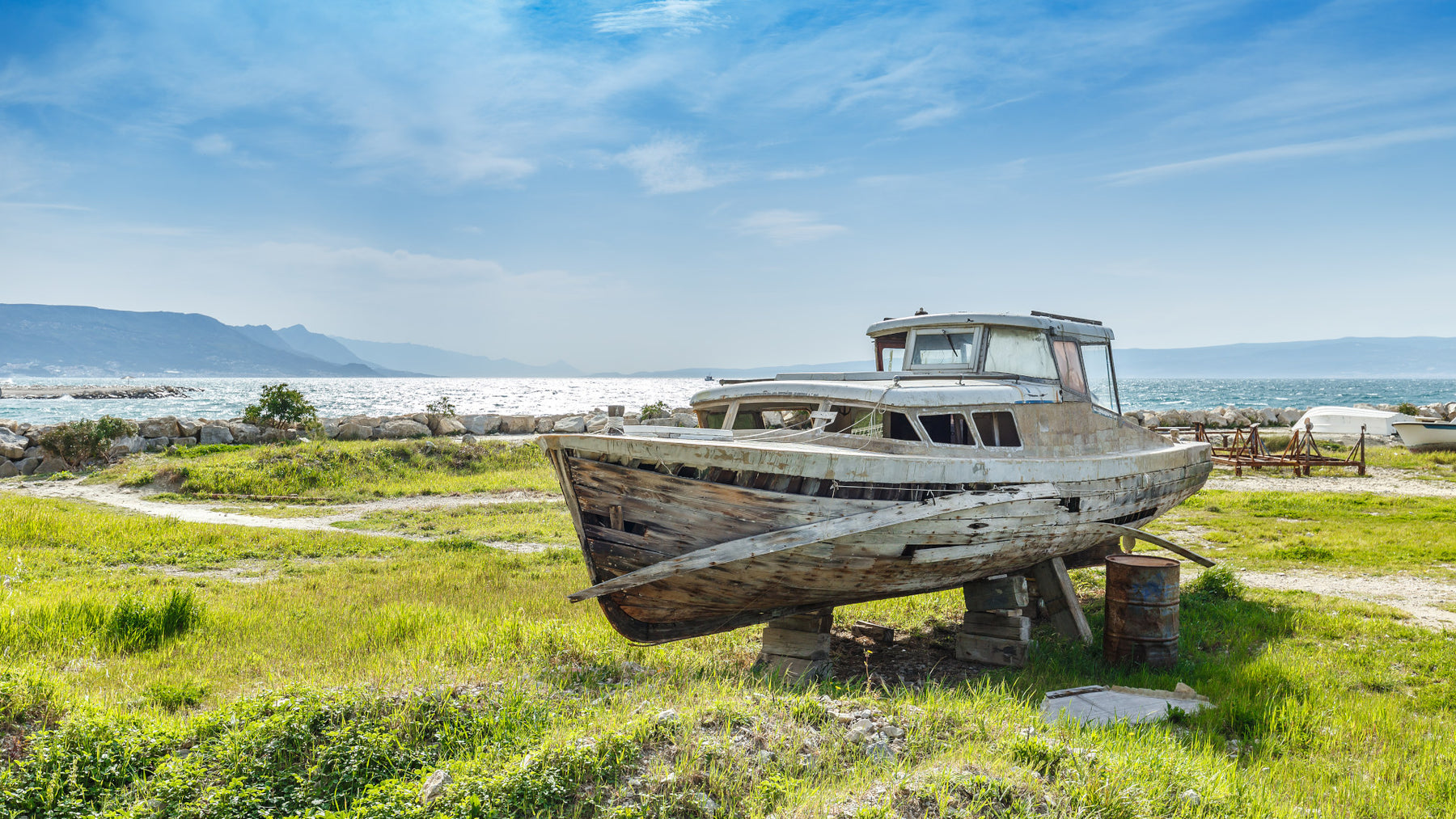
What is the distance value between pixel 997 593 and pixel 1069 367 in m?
3.43

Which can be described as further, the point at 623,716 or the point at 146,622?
the point at 146,622

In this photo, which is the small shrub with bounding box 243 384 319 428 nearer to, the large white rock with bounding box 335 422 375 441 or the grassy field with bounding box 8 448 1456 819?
the large white rock with bounding box 335 422 375 441

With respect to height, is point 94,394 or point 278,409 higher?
point 278,409

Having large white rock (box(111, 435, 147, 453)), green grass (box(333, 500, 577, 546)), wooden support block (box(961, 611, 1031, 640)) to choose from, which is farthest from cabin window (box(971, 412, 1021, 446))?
large white rock (box(111, 435, 147, 453))

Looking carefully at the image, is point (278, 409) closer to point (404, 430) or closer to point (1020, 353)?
point (404, 430)

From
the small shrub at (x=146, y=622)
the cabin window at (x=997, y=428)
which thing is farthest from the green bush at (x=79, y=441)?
the cabin window at (x=997, y=428)

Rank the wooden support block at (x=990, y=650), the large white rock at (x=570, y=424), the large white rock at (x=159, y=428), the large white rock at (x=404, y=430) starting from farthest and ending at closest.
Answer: the large white rock at (x=570, y=424) < the large white rock at (x=404, y=430) < the large white rock at (x=159, y=428) < the wooden support block at (x=990, y=650)

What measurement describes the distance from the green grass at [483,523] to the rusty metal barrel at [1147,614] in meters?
9.46

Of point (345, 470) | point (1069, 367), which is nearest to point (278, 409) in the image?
point (345, 470)

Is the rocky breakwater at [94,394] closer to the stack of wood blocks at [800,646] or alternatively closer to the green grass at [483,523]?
the green grass at [483,523]

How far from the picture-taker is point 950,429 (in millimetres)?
8078

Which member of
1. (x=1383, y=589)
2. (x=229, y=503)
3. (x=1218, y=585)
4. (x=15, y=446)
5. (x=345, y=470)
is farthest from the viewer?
(x=15, y=446)

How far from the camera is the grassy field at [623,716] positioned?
4.59 metres

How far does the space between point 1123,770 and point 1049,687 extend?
2.97 metres
